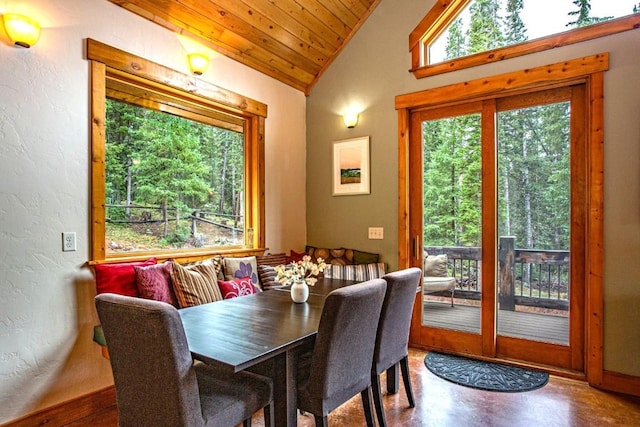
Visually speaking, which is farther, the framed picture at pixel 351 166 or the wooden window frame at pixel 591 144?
the framed picture at pixel 351 166

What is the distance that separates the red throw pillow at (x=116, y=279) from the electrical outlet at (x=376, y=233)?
2.17 metres

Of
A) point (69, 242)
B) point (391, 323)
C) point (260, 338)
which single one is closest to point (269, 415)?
point (260, 338)

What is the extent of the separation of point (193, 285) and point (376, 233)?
187 cm

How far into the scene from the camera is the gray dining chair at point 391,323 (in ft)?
6.81

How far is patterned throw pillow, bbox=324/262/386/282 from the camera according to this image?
3.59 m

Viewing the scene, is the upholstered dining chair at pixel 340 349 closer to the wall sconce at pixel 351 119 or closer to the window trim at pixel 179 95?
the window trim at pixel 179 95

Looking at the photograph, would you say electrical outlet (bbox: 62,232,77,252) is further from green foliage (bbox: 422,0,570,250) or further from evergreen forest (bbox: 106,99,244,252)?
green foliage (bbox: 422,0,570,250)

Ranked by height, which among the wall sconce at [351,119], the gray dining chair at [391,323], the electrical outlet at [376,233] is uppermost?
the wall sconce at [351,119]

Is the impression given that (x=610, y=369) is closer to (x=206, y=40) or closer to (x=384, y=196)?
(x=384, y=196)

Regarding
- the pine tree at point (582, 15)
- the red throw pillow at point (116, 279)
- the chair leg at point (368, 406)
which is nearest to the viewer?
the chair leg at point (368, 406)

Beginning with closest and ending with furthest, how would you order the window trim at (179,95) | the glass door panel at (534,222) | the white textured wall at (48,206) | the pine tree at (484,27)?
the white textured wall at (48,206) < the window trim at (179,95) < the glass door panel at (534,222) < the pine tree at (484,27)

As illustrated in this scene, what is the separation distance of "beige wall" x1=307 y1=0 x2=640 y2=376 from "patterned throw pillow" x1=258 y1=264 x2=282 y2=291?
103cm

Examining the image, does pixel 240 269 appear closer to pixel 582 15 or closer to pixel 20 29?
pixel 20 29

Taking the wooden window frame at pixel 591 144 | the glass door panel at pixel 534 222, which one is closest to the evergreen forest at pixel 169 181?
the wooden window frame at pixel 591 144
